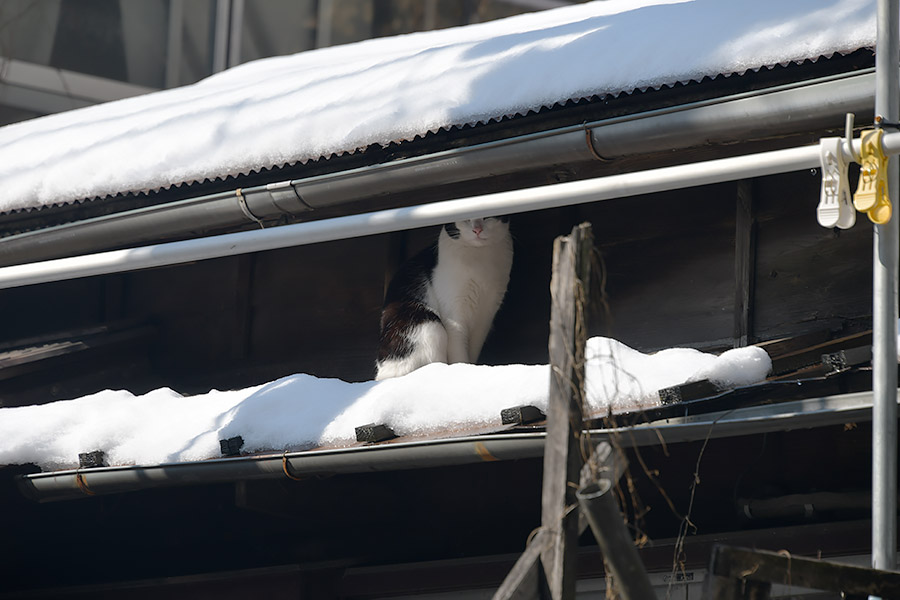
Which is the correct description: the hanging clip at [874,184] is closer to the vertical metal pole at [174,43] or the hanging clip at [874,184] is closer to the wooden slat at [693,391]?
the wooden slat at [693,391]

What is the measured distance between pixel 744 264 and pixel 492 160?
992 millimetres

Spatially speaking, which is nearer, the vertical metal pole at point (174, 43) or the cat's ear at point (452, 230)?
the cat's ear at point (452, 230)

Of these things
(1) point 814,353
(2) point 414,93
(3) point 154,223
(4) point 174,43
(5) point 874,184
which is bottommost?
(1) point 814,353

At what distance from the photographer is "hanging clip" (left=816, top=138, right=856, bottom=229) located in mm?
3145

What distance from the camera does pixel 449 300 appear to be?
5.07 metres

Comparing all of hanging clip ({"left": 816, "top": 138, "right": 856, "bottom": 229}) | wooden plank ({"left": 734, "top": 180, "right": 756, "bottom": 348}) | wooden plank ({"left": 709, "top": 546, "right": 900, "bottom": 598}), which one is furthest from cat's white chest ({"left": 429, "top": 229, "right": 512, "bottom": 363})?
wooden plank ({"left": 709, "top": 546, "right": 900, "bottom": 598})

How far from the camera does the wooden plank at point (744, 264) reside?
433cm

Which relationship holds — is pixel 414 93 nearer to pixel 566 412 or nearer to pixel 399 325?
pixel 399 325

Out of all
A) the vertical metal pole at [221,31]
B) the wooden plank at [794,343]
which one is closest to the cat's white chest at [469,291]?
the wooden plank at [794,343]

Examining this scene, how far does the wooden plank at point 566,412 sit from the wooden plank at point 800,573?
1.28ft

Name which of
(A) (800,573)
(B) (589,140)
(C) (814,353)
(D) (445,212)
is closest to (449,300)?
(B) (589,140)

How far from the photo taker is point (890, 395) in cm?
295

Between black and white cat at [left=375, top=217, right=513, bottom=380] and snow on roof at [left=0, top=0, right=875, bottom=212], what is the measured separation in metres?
0.66

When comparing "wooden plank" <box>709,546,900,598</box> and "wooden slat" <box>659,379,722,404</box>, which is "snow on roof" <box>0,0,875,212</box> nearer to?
"wooden slat" <box>659,379,722,404</box>
